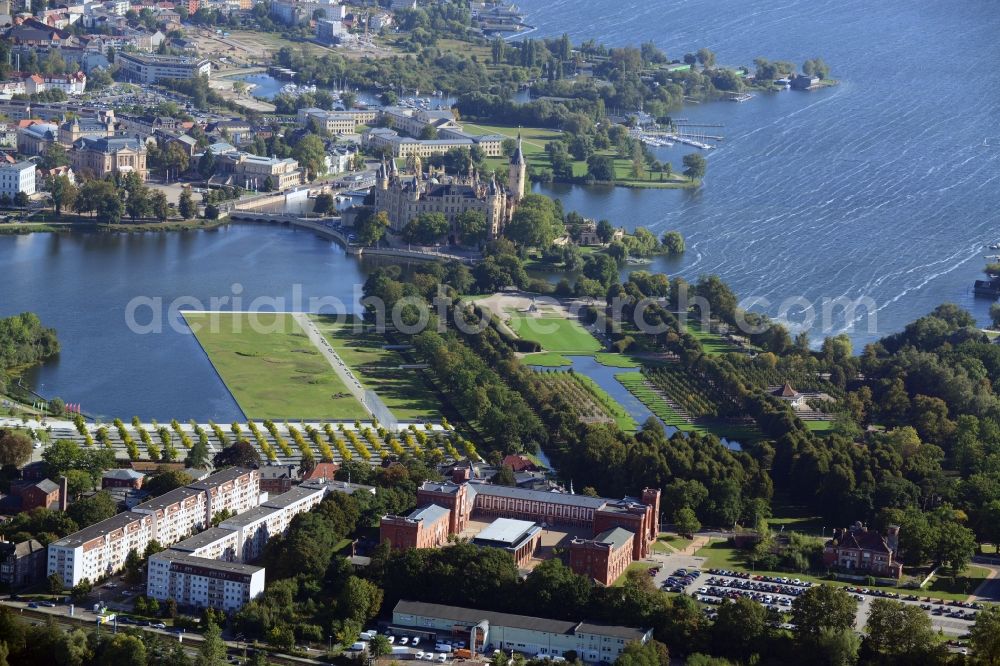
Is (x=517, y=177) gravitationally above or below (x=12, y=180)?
above

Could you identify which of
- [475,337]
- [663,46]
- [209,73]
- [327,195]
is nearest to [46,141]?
[327,195]

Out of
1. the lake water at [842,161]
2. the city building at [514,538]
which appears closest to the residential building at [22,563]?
the city building at [514,538]

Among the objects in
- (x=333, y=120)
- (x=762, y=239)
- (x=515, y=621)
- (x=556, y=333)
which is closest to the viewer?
(x=515, y=621)

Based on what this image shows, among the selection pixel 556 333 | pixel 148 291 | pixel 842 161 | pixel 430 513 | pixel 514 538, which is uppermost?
pixel 842 161

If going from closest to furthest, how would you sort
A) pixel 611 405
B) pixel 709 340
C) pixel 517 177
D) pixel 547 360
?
pixel 611 405
pixel 547 360
pixel 709 340
pixel 517 177

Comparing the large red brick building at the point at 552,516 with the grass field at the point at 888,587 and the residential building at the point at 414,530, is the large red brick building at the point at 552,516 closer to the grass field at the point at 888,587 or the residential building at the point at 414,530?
the residential building at the point at 414,530

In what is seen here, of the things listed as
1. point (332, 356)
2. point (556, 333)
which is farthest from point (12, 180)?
point (556, 333)

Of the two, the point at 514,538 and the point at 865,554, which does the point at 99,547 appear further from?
the point at 865,554
